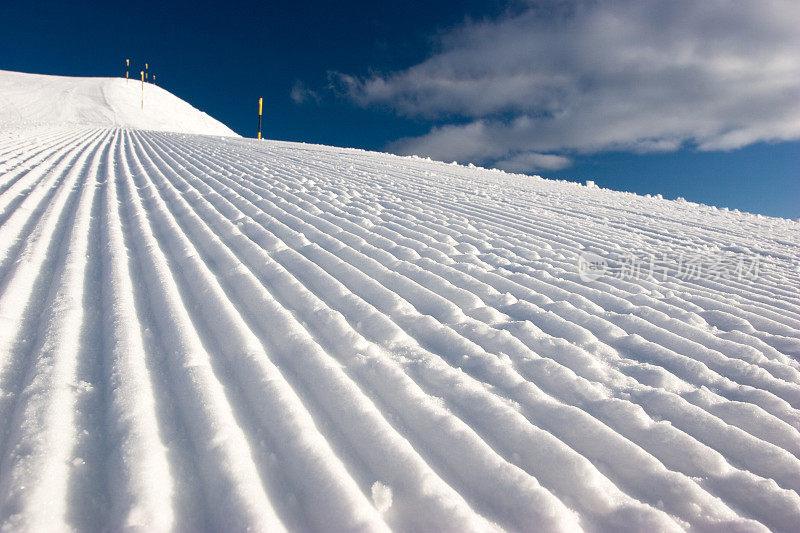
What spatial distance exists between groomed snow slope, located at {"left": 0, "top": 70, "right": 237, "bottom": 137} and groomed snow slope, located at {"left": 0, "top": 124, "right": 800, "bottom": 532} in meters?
23.3

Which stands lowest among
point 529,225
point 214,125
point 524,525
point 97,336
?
point 524,525

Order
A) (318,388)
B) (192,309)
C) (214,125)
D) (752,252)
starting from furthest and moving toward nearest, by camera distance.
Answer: (214,125)
(752,252)
(192,309)
(318,388)

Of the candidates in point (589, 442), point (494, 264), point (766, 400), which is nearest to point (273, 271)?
point (494, 264)

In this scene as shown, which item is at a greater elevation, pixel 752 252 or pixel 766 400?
pixel 752 252

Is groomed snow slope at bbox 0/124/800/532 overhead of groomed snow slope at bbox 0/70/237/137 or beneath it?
beneath

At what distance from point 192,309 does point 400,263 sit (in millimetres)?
1511

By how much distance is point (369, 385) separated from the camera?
1.79 metres

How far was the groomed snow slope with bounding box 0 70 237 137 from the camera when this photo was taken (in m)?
23.8

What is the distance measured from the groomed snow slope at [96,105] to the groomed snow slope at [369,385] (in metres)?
23.3

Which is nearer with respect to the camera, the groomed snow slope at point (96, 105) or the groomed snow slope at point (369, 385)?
the groomed snow slope at point (369, 385)

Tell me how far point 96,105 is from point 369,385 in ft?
112

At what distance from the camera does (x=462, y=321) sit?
244 centimetres

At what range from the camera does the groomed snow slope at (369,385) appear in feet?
4.08

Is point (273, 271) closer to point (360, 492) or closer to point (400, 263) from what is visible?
point (400, 263)
